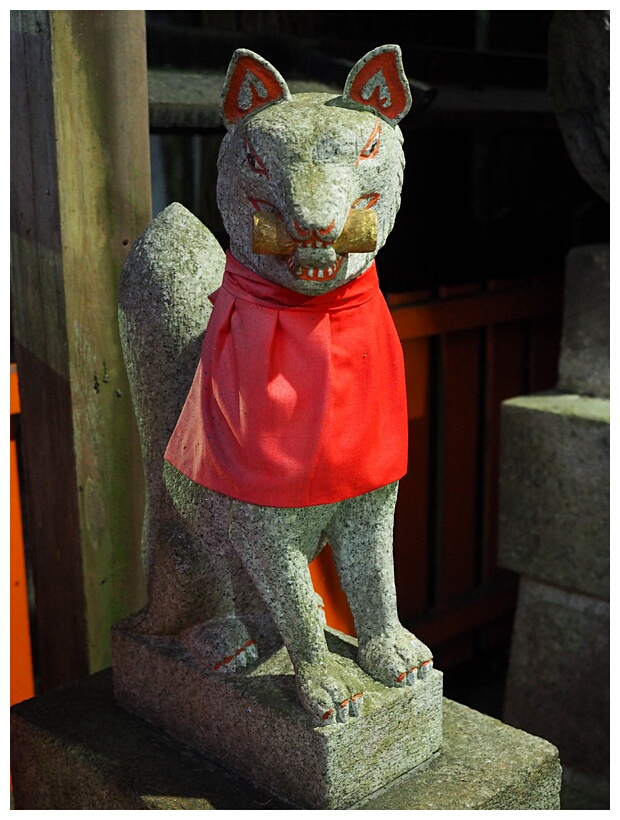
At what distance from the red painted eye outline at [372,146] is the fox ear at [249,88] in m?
0.14

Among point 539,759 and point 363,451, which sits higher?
point 363,451

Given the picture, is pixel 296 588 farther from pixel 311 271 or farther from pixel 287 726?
pixel 311 271

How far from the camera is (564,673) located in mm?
2670

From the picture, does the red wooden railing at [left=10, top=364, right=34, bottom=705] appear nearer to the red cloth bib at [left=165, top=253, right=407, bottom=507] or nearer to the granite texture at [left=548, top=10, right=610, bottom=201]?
the red cloth bib at [left=165, top=253, right=407, bottom=507]

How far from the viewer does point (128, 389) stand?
82.4 inches

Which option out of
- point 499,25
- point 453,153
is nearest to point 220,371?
point 453,153

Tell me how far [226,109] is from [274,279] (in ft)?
0.85

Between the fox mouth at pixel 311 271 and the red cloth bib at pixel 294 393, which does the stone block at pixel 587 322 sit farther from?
the fox mouth at pixel 311 271

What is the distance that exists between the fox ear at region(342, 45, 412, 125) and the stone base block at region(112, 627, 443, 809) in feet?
2.82

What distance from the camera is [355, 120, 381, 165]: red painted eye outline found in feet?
4.54

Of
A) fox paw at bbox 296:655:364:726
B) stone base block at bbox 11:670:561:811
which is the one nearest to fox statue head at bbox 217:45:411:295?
fox paw at bbox 296:655:364:726

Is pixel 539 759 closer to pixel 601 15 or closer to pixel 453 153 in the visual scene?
pixel 601 15

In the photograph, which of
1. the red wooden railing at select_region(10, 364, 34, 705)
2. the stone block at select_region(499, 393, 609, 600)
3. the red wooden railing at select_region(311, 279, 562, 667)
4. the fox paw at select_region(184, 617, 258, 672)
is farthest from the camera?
the red wooden railing at select_region(311, 279, 562, 667)

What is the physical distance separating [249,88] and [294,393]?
0.44m
